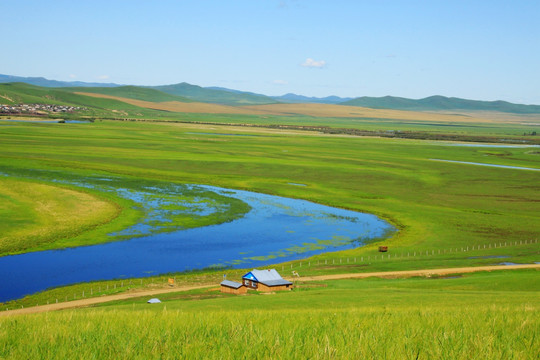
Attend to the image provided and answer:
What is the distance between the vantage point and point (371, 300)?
2680cm

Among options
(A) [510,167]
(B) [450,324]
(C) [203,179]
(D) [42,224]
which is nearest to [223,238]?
(D) [42,224]

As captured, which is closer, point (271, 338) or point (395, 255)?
point (271, 338)

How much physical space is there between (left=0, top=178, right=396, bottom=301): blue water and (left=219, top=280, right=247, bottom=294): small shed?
8135 mm

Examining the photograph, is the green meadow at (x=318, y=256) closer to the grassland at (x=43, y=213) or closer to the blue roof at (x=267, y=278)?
the grassland at (x=43, y=213)

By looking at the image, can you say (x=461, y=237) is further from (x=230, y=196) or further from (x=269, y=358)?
(x=269, y=358)

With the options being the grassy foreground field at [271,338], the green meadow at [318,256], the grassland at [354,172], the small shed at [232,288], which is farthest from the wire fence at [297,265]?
the grassy foreground field at [271,338]

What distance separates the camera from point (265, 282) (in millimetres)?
Result: 37344

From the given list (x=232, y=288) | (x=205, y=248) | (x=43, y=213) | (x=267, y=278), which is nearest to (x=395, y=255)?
(x=267, y=278)

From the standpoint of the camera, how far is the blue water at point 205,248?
4156cm

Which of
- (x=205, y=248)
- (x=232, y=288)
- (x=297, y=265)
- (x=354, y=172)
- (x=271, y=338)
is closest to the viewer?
(x=271, y=338)

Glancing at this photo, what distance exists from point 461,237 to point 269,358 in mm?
54064

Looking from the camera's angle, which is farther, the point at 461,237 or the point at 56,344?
the point at 461,237

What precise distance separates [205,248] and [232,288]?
50.2 feet

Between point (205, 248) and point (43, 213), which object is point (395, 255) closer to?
point (205, 248)
